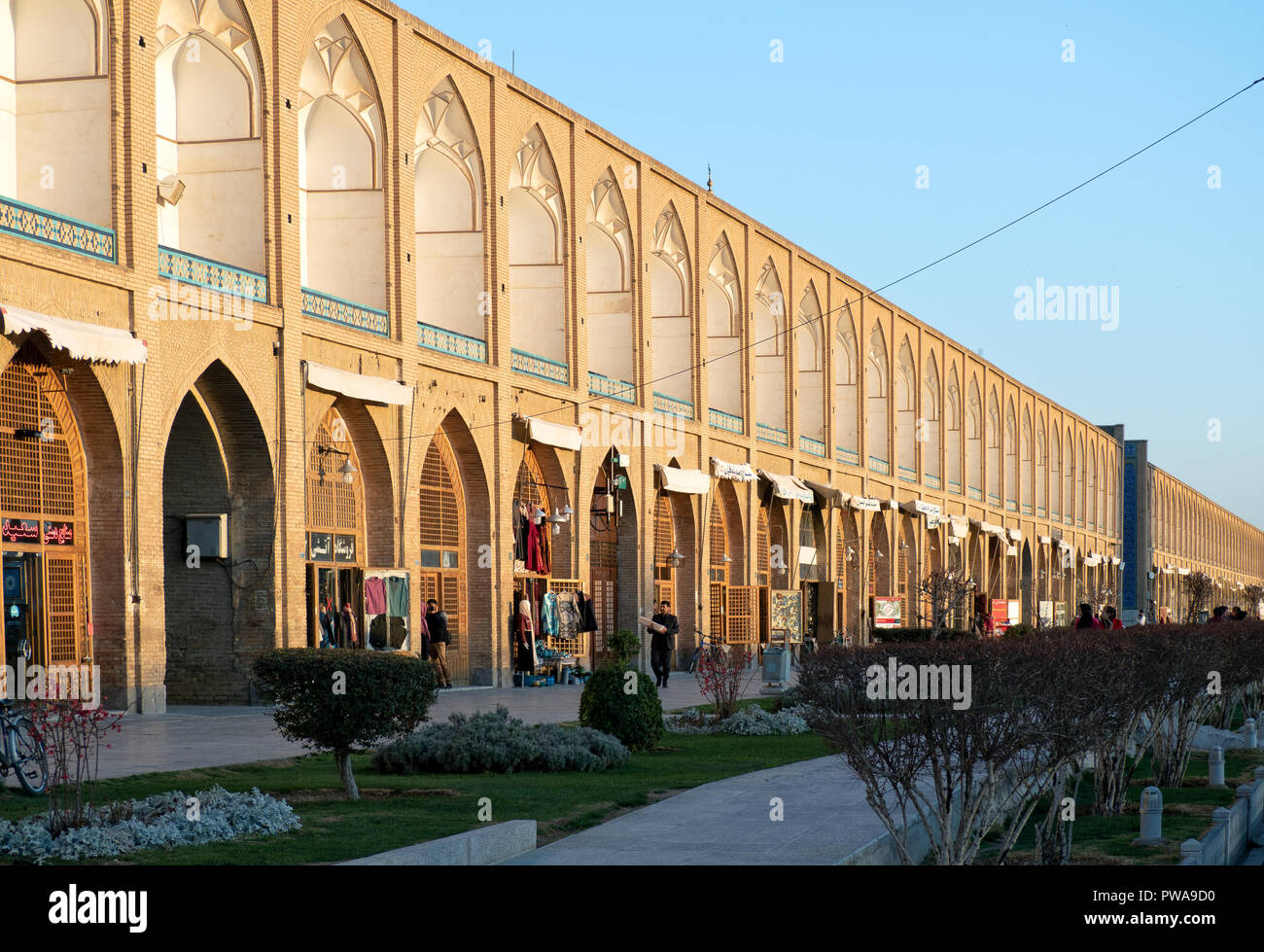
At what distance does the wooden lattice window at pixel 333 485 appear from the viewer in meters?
21.3

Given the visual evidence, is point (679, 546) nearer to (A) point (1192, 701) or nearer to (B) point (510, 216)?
(B) point (510, 216)

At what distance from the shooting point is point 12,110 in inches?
705

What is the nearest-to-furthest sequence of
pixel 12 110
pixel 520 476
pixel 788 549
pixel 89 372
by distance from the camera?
pixel 89 372
pixel 12 110
pixel 520 476
pixel 788 549

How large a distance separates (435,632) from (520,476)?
4773mm

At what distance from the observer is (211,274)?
1884 cm

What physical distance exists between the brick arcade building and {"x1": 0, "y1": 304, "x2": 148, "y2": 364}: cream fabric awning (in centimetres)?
Answer: 5

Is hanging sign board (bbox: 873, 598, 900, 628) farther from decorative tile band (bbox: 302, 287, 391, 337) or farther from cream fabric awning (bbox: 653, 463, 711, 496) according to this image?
decorative tile band (bbox: 302, 287, 391, 337)

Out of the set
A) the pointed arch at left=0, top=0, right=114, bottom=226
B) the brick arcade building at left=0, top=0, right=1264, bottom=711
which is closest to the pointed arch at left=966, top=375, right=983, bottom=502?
the brick arcade building at left=0, top=0, right=1264, bottom=711

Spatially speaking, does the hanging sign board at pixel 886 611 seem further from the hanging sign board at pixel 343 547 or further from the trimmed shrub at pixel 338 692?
the trimmed shrub at pixel 338 692

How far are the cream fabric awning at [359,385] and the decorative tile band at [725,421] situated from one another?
43.8 feet

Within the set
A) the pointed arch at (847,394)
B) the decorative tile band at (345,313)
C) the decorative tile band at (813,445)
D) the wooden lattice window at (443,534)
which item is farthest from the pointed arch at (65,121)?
the pointed arch at (847,394)

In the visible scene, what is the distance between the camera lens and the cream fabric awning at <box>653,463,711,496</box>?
31375 mm

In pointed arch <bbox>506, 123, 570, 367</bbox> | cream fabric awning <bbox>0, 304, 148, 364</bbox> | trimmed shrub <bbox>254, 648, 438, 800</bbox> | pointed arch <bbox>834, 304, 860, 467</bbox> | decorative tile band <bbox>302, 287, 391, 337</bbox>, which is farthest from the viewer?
pointed arch <bbox>834, 304, 860, 467</bbox>
